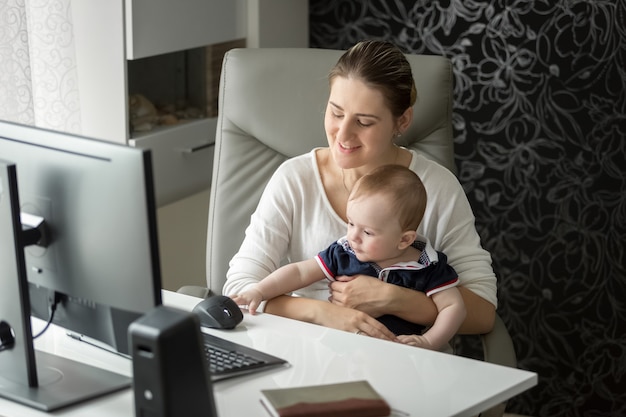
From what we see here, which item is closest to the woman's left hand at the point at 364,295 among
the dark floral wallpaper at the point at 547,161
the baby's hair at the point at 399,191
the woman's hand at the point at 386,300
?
the woman's hand at the point at 386,300

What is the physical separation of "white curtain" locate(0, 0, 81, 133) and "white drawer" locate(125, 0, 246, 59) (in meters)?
0.19

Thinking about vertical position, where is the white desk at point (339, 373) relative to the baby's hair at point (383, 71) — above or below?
below

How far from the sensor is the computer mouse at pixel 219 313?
1776mm

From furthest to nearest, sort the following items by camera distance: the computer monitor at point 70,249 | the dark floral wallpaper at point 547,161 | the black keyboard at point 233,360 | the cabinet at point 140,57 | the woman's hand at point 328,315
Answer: the dark floral wallpaper at point 547,161, the cabinet at point 140,57, the woman's hand at point 328,315, the black keyboard at point 233,360, the computer monitor at point 70,249

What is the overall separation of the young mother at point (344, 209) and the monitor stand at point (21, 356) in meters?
0.52

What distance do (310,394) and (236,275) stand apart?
2.13ft

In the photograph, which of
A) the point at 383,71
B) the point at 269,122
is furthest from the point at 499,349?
the point at 269,122

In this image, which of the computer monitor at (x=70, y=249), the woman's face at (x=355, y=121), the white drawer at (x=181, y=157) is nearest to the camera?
the computer monitor at (x=70, y=249)

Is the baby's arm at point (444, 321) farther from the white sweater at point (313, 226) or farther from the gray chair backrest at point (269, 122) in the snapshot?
the gray chair backrest at point (269, 122)

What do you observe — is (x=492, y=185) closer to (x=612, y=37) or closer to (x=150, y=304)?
(x=612, y=37)

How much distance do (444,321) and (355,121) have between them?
438mm

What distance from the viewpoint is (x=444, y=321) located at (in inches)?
76.4

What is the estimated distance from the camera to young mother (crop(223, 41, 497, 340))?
77.8 inches

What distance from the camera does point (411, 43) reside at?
10.4 ft
